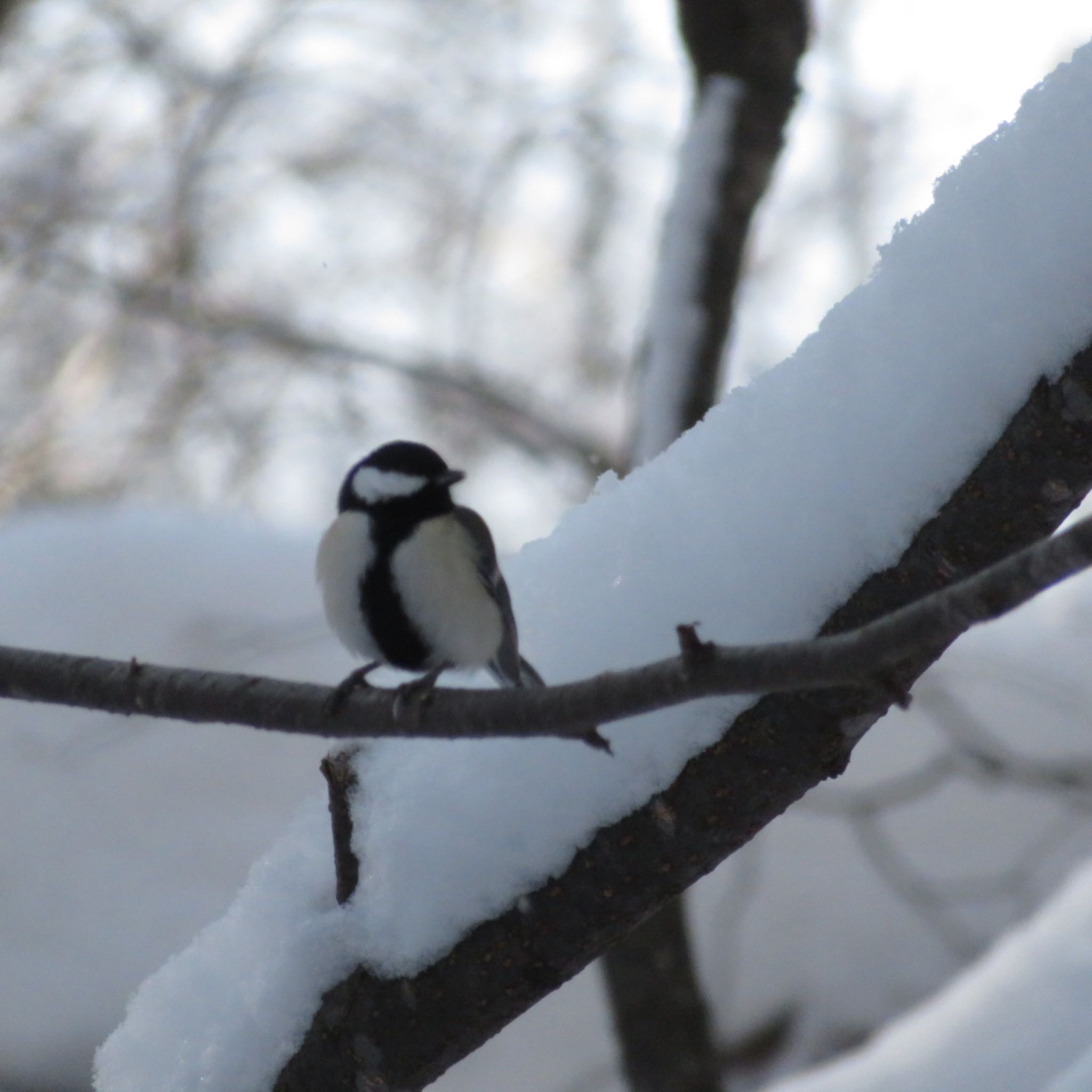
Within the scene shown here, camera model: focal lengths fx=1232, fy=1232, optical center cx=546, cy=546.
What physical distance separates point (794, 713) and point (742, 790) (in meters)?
0.10

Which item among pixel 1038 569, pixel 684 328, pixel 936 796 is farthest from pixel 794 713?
pixel 936 796

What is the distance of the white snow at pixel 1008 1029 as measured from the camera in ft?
5.94

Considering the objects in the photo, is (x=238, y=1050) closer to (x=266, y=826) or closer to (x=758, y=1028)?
(x=266, y=826)

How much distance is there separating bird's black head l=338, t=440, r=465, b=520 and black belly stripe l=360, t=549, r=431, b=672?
0.12 metres

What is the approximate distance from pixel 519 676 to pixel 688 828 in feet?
2.25

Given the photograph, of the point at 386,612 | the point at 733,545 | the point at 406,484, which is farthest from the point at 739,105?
the point at 733,545

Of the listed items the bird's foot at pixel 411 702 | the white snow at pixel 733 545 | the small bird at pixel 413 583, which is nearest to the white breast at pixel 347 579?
the small bird at pixel 413 583

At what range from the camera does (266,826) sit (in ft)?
10.0

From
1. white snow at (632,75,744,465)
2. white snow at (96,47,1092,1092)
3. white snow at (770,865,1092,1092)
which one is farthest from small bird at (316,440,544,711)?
white snow at (632,75,744,465)

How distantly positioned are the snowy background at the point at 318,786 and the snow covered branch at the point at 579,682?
131cm

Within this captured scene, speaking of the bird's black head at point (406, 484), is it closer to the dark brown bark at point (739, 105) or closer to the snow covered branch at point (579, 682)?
the snow covered branch at point (579, 682)

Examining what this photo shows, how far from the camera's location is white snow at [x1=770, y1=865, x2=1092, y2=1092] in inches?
71.3

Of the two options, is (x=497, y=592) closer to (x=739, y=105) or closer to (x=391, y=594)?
(x=391, y=594)

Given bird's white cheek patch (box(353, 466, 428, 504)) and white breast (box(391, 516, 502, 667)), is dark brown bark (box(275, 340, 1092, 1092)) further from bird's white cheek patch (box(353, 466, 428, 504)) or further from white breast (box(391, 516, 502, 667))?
bird's white cheek patch (box(353, 466, 428, 504))
